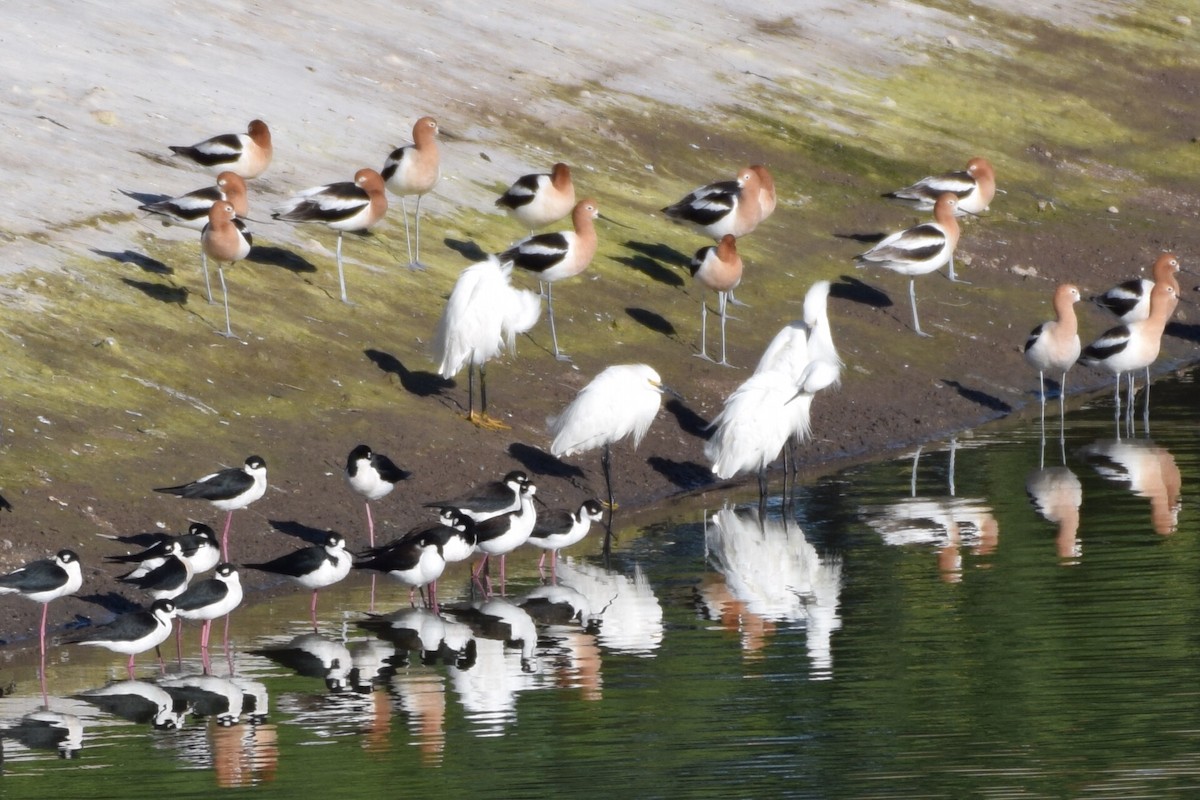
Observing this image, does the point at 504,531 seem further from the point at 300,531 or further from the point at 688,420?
the point at 688,420

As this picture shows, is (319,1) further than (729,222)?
Yes

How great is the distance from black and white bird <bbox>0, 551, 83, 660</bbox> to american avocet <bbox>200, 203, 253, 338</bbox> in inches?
257

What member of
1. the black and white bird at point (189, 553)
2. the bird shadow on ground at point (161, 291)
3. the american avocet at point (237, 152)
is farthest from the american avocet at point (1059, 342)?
the black and white bird at point (189, 553)

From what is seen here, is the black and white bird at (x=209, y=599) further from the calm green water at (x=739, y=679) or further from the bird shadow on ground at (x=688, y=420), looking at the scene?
the bird shadow on ground at (x=688, y=420)

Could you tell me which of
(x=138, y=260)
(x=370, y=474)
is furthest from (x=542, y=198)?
(x=370, y=474)

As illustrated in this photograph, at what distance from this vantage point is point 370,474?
655 inches

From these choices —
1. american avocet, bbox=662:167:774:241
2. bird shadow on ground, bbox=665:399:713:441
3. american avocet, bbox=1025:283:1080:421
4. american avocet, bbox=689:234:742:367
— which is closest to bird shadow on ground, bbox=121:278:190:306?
bird shadow on ground, bbox=665:399:713:441

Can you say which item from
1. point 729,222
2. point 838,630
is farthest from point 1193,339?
point 838,630

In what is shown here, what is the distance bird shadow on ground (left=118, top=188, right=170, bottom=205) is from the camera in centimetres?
2361

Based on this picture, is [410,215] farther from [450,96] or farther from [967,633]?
[967,633]

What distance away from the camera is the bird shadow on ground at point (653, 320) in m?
23.4

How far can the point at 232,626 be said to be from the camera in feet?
48.5

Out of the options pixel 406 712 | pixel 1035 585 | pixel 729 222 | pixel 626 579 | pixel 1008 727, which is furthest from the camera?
pixel 729 222

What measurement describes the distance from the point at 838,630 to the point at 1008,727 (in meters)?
2.63
